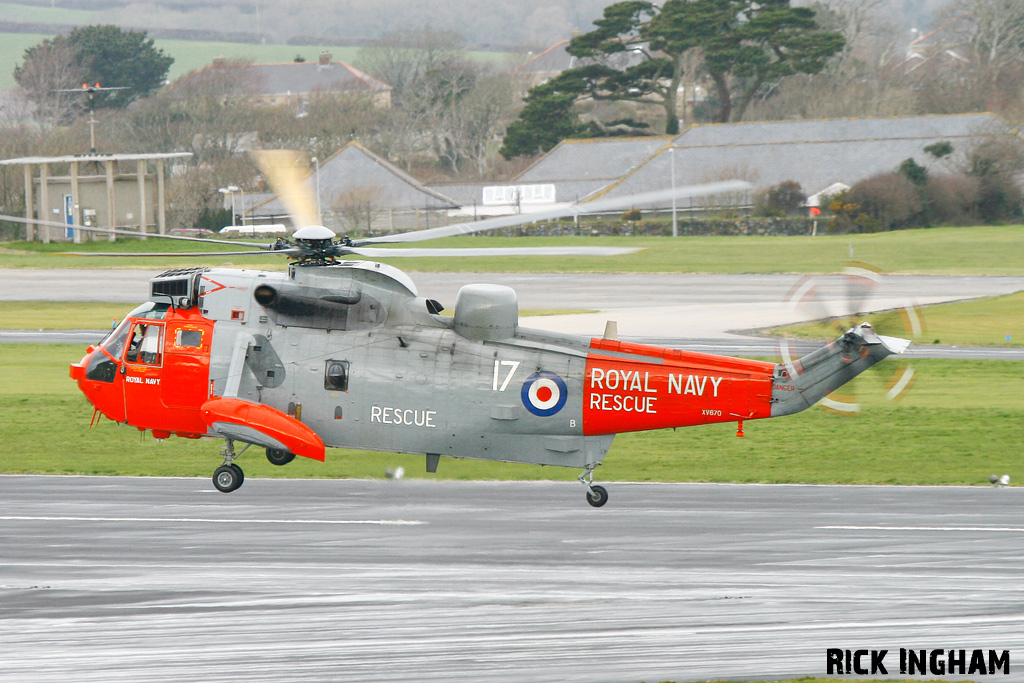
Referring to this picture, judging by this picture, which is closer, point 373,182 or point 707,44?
point 373,182

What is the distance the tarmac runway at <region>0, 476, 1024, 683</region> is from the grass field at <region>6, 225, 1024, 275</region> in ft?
122

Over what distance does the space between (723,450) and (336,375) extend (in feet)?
29.7

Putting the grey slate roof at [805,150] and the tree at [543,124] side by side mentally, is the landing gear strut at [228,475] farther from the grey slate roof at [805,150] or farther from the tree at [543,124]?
the tree at [543,124]

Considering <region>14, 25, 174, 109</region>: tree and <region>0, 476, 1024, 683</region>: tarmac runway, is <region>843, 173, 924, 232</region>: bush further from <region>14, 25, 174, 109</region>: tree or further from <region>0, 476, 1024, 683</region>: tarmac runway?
<region>14, 25, 174, 109</region>: tree

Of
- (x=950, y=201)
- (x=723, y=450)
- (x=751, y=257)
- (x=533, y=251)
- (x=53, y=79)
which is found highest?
(x=53, y=79)

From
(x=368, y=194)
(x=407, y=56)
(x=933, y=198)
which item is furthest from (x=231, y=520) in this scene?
(x=407, y=56)

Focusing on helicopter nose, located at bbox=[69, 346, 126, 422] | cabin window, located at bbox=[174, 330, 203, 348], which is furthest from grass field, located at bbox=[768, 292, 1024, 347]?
helicopter nose, located at bbox=[69, 346, 126, 422]

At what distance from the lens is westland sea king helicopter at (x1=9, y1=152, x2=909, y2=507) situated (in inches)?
629

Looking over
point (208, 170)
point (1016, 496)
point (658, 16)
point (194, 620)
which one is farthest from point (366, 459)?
point (658, 16)

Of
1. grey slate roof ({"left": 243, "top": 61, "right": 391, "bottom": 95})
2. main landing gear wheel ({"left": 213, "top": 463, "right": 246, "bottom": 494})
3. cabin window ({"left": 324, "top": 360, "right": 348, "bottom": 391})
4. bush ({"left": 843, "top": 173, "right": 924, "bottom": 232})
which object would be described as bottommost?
main landing gear wheel ({"left": 213, "top": 463, "right": 246, "bottom": 494})

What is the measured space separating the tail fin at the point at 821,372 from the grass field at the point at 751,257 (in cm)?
3985

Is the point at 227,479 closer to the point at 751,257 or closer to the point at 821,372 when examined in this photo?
the point at 821,372

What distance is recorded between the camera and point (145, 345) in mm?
17188

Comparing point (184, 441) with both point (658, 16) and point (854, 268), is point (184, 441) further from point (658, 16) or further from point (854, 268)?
point (658, 16)
